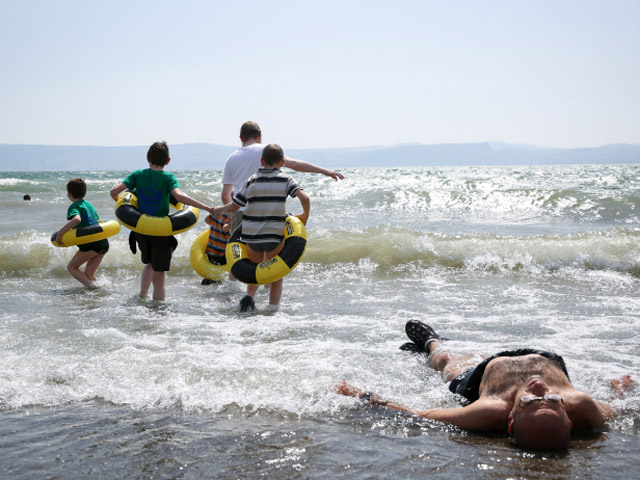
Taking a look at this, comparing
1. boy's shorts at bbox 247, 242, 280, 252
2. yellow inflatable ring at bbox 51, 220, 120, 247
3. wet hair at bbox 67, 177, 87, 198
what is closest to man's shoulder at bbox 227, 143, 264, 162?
boy's shorts at bbox 247, 242, 280, 252

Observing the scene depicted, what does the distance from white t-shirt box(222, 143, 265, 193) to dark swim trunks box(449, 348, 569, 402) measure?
387 cm

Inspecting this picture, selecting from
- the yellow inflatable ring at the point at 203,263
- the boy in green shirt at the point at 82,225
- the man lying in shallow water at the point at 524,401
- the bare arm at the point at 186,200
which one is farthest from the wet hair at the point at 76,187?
the man lying in shallow water at the point at 524,401

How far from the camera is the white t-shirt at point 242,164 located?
274 inches

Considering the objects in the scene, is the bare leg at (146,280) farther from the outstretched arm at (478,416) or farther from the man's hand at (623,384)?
the man's hand at (623,384)

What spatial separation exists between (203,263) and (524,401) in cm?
559

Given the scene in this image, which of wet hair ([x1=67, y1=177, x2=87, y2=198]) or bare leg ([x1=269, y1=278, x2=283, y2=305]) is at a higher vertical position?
wet hair ([x1=67, y1=177, x2=87, y2=198])

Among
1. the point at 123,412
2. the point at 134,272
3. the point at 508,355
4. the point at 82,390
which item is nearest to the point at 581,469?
the point at 508,355

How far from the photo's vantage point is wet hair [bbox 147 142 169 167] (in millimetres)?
6523

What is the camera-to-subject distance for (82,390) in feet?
12.9

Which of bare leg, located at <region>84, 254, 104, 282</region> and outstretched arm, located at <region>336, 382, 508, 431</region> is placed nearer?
outstretched arm, located at <region>336, 382, 508, 431</region>

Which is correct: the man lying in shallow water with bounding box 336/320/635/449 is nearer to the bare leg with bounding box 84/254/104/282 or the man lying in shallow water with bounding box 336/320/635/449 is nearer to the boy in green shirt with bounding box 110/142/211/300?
the boy in green shirt with bounding box 110/142/211/300

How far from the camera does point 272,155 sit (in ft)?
19.8

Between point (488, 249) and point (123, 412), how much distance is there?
7.06 m

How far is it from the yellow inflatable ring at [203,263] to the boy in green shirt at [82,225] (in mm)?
1114
